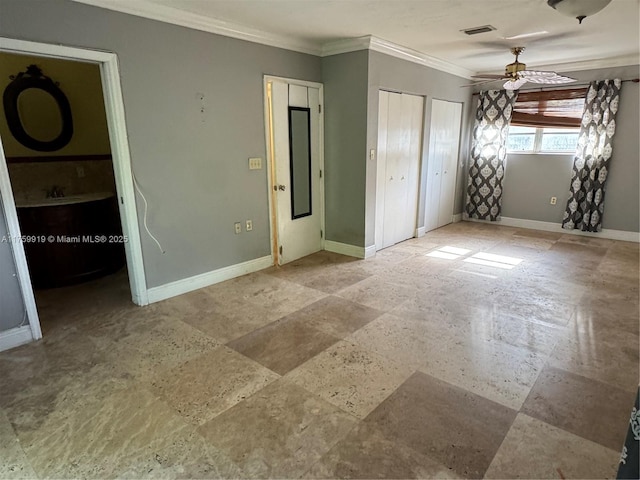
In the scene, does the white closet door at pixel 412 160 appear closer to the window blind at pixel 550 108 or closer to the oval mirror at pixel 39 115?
the window blind at pixel 550 108

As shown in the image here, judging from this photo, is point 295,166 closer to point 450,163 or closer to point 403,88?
point 403,88

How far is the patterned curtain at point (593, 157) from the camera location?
5.13 m

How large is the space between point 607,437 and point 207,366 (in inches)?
88.2

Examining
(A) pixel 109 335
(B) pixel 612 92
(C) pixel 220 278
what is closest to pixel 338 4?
(C) pixel 220 278

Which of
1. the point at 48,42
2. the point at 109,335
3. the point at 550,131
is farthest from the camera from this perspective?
the point at 550,131

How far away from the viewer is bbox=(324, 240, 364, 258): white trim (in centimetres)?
464

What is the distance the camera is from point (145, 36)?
299cm

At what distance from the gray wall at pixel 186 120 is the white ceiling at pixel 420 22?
0.17 m

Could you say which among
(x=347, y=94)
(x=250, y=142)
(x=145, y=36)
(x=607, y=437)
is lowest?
(x=607, y=437)

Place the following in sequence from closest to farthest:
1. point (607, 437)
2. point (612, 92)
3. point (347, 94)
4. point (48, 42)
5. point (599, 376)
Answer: point (607, 437)
point (599, 376)
point (48, 42)
point (347, 94)
point (612, 92)

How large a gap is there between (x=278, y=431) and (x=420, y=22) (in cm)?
348

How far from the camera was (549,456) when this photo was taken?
5.70 ft

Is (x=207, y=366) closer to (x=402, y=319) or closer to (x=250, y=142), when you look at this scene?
(x=402, y=319)

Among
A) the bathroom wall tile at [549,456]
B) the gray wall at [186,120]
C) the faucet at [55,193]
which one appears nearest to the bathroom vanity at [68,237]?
the faucet at [55,193]
